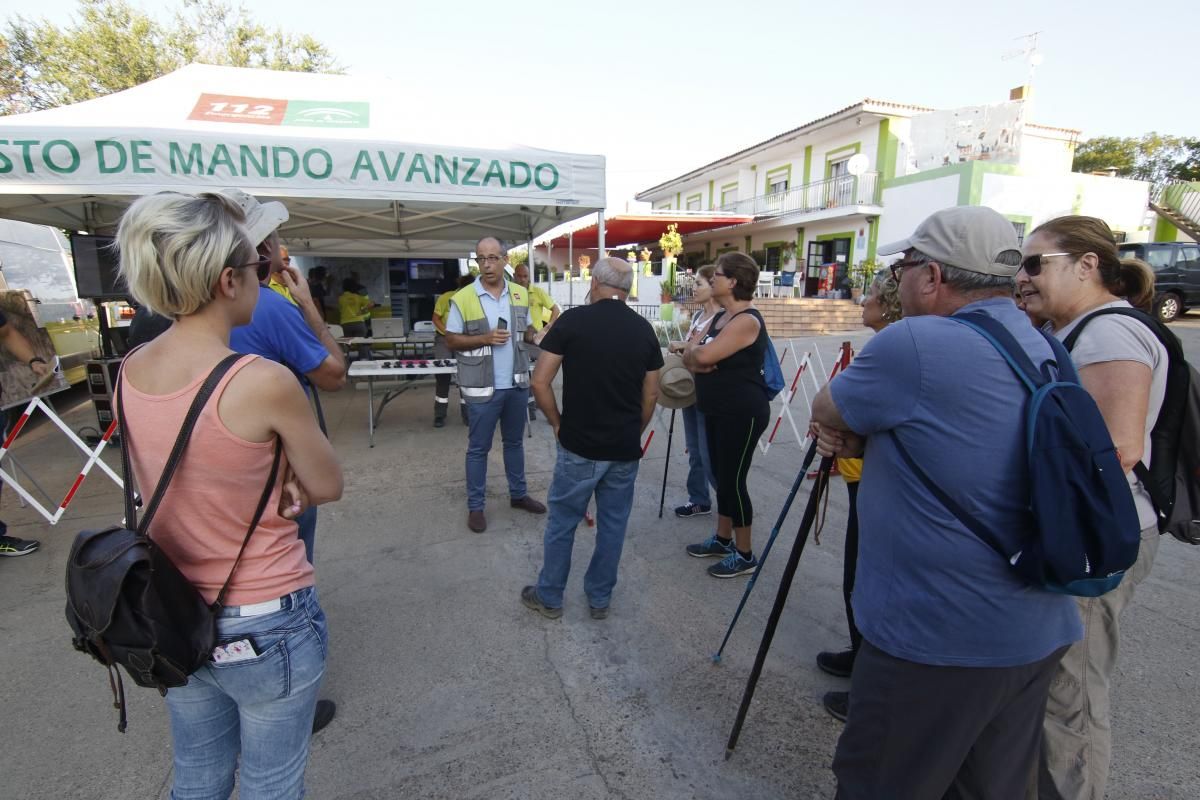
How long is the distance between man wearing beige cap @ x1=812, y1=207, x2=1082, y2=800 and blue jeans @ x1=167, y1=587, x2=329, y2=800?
1314mm

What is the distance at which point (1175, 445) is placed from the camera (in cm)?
180

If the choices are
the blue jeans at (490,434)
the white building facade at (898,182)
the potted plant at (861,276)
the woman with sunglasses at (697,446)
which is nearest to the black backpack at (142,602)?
the blue jeans at (490,434)

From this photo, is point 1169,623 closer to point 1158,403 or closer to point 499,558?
point 1158,403

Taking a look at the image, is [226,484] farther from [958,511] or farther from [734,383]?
[734,383]

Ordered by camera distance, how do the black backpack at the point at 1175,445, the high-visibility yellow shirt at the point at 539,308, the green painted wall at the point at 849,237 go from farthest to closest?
the green painted wall at the point at 849,237
the high-visibility yellow shirt at the point at 539,308
the black backpack at the point at 1175,445

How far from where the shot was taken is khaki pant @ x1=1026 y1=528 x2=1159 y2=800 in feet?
5.69

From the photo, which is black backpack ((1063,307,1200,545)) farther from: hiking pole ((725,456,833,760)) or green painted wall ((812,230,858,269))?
green painted wall ((812,230,858,269))

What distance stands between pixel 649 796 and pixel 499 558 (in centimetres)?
195

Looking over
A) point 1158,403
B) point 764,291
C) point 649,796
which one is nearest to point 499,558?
point 649,796

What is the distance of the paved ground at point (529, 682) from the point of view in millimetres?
2137

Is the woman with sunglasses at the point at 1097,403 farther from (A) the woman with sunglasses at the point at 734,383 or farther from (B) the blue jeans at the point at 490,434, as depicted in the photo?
(B) the blue jeans at the point at 490,434

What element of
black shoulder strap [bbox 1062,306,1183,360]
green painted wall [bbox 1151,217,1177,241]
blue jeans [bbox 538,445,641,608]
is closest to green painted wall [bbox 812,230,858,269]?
green painted wall [bbox 1151,217,1177,241]

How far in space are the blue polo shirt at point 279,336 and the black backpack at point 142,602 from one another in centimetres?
95

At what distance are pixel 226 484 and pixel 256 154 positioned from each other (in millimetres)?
4245
